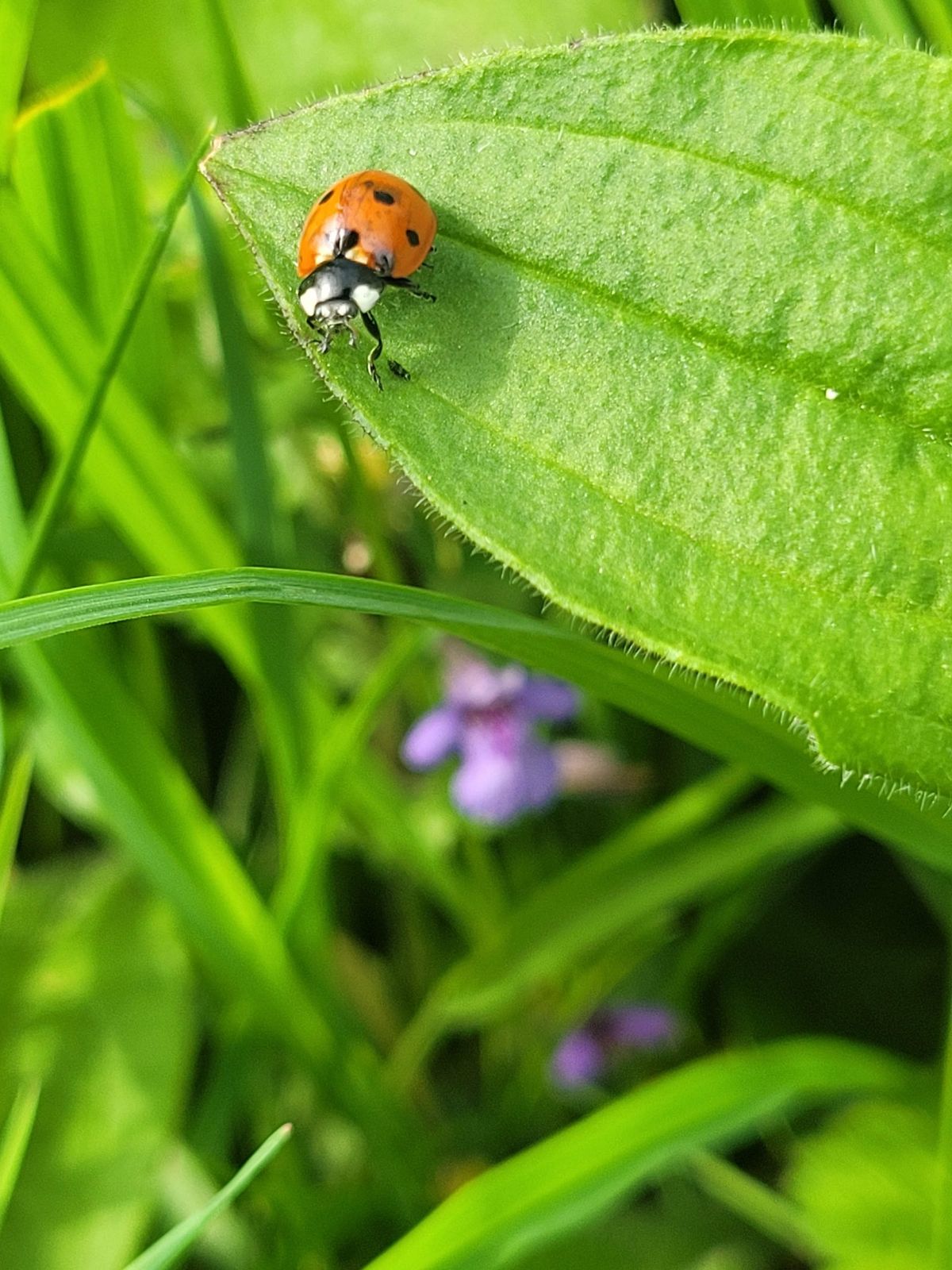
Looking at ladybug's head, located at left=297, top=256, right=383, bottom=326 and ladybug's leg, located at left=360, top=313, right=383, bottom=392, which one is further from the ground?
ladybug's head, located at left=297, top=256, right=383, bottom=326

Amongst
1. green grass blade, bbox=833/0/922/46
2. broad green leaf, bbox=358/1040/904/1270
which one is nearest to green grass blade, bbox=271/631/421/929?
broad green leaf, bbox=358/1040/904/1270

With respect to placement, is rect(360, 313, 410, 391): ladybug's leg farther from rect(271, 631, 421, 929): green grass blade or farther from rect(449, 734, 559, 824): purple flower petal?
rect(449, 734, 559, 824): purple flower petal

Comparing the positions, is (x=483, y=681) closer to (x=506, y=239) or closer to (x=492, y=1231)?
(x=492, y=1231)

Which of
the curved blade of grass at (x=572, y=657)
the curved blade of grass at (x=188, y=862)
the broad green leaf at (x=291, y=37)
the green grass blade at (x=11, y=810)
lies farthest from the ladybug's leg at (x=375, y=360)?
the broad green leaf at (x=291, y=37)

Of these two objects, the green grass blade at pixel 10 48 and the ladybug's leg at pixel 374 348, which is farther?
the green grass blade at pixel 10 48

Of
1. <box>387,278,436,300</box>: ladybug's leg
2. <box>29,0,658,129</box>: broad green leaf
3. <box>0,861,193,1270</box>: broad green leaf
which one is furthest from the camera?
<box>29,0,658,129</box>: broad green leaf

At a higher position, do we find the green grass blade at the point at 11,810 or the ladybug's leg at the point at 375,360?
the green grass blade at the point at 11,810

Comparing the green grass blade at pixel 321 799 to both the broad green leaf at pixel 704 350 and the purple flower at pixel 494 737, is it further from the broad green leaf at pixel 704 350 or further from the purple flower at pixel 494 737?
the broad green leaf at pixel 704 350

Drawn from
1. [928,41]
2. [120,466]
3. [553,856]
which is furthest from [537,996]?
[928,41]
